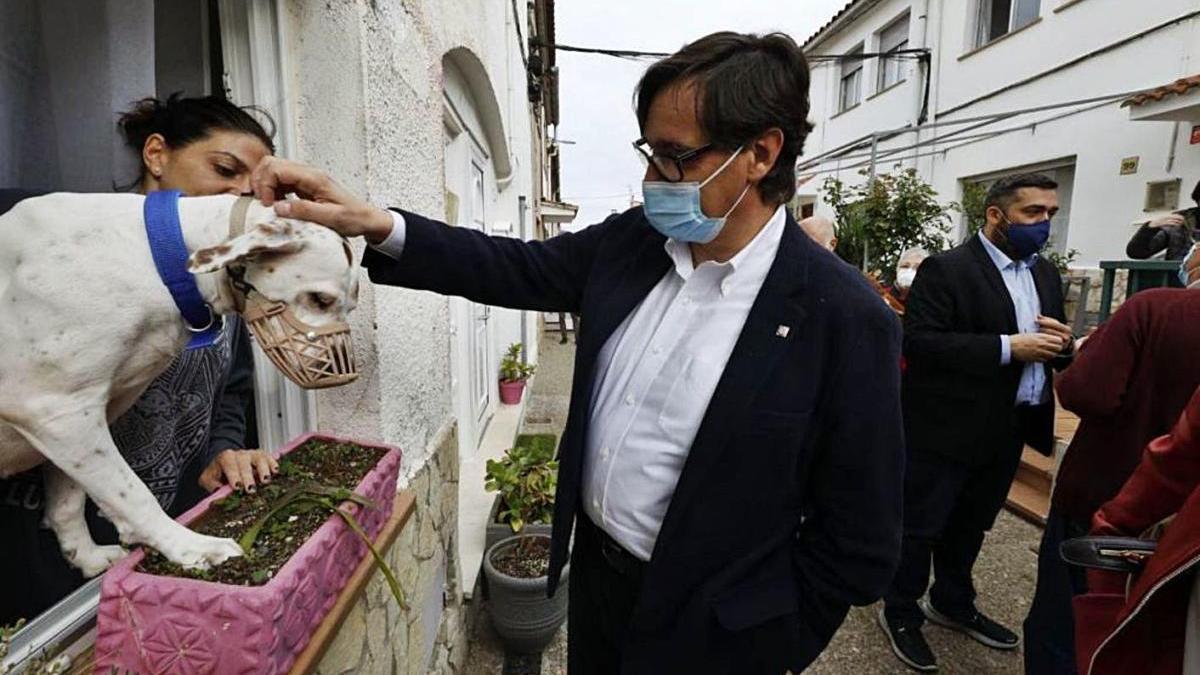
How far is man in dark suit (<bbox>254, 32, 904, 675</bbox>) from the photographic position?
1297mm

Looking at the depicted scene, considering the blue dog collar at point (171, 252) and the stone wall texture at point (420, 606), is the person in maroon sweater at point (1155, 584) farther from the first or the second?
the blue dog collar at point (171, 252)

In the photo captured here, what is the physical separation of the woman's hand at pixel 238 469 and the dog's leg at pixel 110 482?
24 cm

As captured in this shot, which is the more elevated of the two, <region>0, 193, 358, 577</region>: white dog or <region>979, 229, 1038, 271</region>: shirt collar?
<region>979, 229, 1038, 271</region>: shirt collar

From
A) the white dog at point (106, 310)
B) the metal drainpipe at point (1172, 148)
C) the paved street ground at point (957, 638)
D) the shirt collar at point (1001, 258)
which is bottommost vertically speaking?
the paved street ground at point (957, 638)

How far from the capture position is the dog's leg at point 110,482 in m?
0.91

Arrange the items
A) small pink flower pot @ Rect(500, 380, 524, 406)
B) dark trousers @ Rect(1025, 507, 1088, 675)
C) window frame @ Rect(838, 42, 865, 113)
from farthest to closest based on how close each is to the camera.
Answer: window frame @ Rect(838, 42, 865, 113), small pink flower pot @ Rect(500, 380, 524, 406), dark trousers @ Rect(1025, 507, 1088, 675)

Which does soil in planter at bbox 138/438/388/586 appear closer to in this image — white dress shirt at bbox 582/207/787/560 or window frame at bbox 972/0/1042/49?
white dress shirt at bbox 582/207/787/560

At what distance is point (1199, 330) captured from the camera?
1835 millimetres

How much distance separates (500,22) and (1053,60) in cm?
828

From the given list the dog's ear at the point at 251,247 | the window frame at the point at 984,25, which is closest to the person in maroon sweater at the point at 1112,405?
the dog's ear at the point at 251,247

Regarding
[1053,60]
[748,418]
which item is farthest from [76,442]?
[1053,60]

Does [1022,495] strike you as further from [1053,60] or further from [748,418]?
[1053,60]

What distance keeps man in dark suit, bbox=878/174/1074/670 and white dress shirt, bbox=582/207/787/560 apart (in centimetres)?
172

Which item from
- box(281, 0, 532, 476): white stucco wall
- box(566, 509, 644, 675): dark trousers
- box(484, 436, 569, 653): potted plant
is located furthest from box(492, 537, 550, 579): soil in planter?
A: box(566, 509, 644, 675): dark trousers
